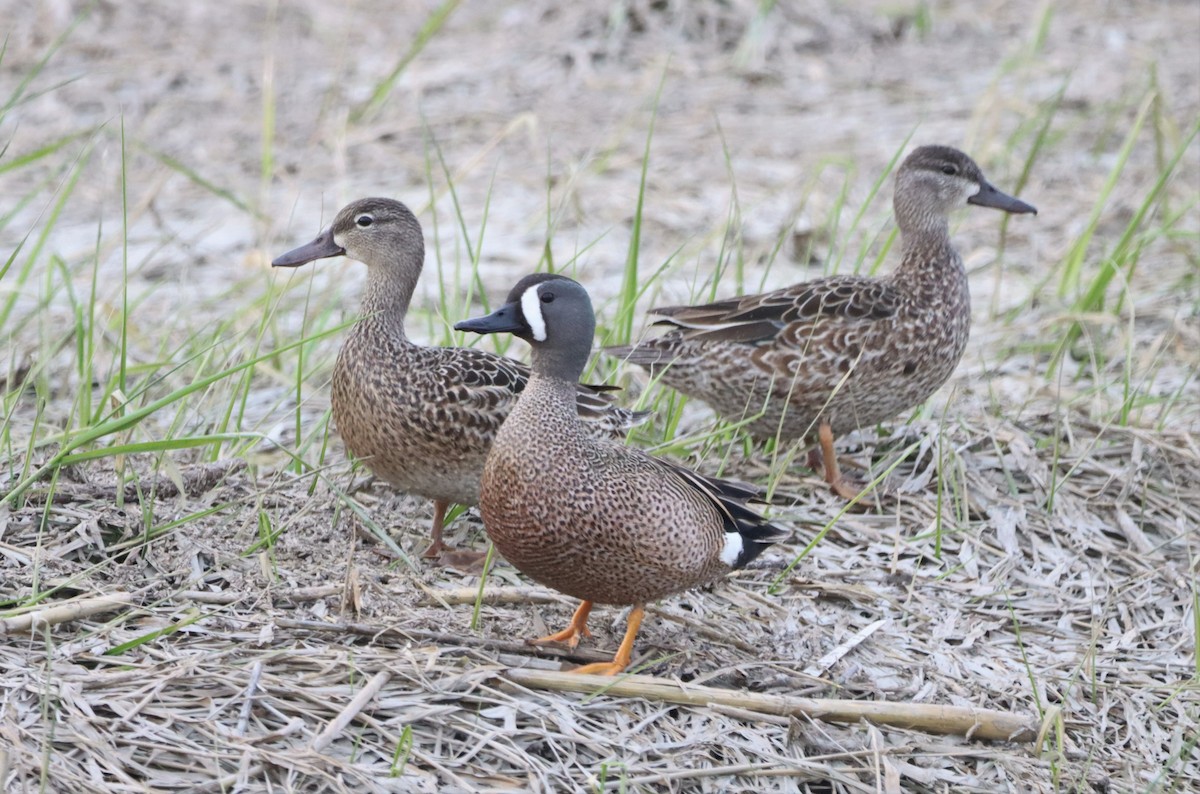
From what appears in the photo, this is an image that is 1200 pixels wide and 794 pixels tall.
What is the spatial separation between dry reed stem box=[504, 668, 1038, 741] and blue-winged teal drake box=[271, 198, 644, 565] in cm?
94

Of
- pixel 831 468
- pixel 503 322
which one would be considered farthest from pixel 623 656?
pixel 831 468

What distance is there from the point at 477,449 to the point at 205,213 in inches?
159

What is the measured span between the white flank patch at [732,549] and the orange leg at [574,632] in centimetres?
39

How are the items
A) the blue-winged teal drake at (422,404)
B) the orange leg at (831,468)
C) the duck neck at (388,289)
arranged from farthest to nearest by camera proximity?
the orange leg at (831,468), the duck neck at (388,289), the blue-winged teal drake at (422,404)

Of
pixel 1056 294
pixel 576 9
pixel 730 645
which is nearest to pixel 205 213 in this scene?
pixel 576 9

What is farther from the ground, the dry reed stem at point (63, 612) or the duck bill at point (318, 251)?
the duck bill at point (318, 251)

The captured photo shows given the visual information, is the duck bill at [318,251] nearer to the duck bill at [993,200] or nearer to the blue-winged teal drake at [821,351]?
the blue-winged teal drake at [821,351]

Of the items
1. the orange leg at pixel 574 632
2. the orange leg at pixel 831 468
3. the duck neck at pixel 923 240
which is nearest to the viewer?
the orange leg at pixel 574 632

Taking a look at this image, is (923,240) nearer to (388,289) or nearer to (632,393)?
(632,393)

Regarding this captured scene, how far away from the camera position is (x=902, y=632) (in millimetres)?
4527

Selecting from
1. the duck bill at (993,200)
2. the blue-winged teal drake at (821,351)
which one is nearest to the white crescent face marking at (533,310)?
the blue-winged teal drake at (821,351)

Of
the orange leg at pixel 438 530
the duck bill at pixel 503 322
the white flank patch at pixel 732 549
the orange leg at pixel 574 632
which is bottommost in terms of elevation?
the orange leg at pixel 438 530

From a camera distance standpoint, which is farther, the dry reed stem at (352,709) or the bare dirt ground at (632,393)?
the bare dirt ground at (632,393)

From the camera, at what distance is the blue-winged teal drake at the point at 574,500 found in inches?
148
